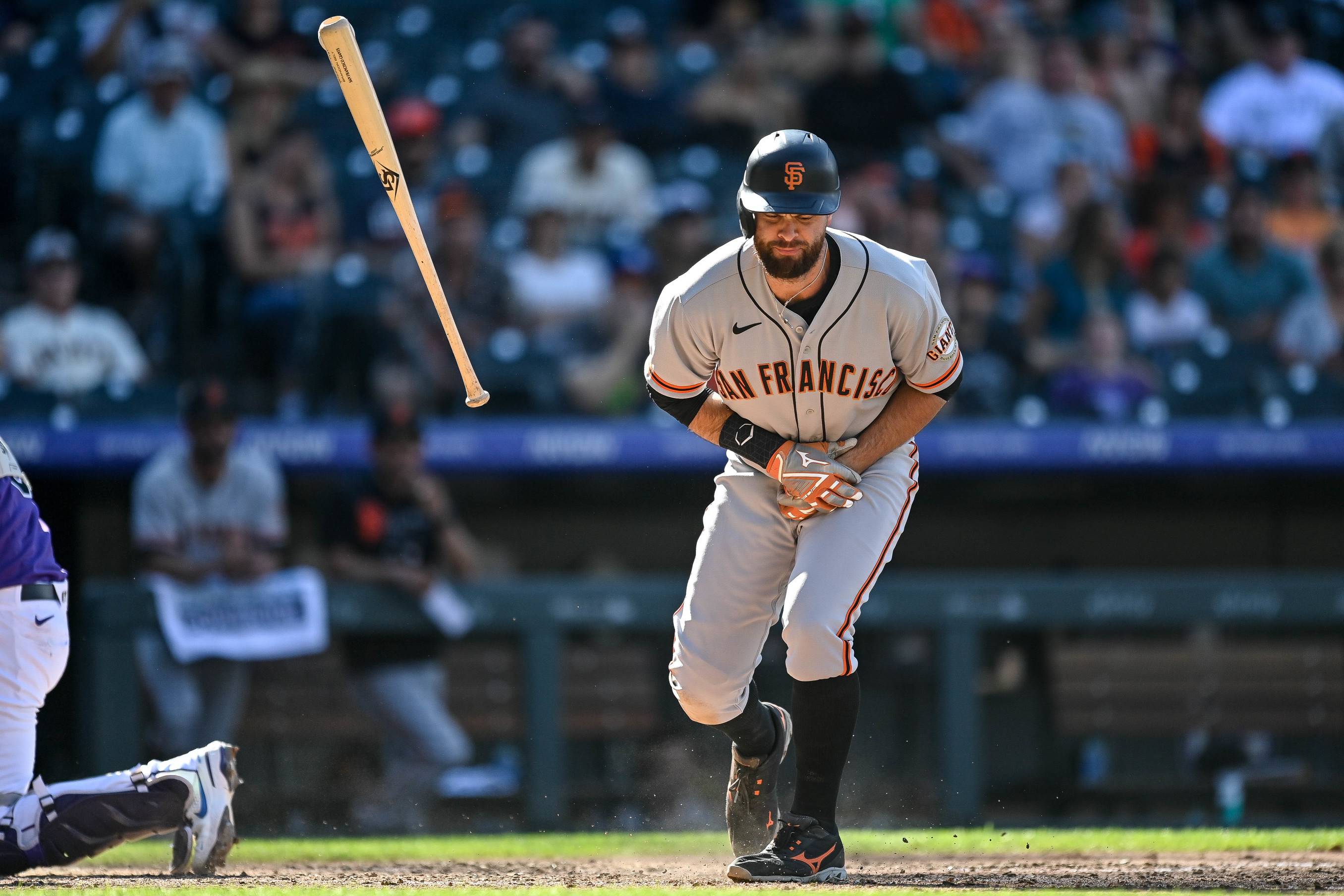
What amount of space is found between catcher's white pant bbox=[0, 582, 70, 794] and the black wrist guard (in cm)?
167

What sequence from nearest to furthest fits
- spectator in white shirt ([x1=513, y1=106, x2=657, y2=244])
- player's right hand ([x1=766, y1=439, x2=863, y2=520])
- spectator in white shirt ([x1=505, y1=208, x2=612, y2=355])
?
player's right hand ([x1=766, y1=439, x2=863, y2=520])
spectator in white shirt ([x1=505, y1=208, x2=612, y2=355])
spectator in white shirt ([x1=513, y1=106, x2=657, y2=244])

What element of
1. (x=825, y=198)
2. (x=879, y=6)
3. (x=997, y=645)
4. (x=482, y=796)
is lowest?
(x=482, y=796)

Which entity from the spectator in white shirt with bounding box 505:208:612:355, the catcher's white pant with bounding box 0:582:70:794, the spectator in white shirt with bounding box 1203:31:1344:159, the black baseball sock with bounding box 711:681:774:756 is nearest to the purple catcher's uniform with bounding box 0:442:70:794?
the catcher's white pant with bounding box 0:582:70:794

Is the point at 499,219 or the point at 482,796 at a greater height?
the point at 499,219

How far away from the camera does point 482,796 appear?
278 inches

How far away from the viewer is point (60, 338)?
786cm

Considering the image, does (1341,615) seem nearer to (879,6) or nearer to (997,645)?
(997,645)

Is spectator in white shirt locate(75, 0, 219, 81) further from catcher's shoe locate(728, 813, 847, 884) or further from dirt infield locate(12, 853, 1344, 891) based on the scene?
catcher's shoe locate(728, 813, 847, 884)

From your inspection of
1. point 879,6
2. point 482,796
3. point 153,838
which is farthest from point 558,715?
point 879,6

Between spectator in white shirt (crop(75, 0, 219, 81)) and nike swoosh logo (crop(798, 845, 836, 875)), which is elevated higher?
Answer: spectator in white shirt (crop(75, 0, 219, 81))

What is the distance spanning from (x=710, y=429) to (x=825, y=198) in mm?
712

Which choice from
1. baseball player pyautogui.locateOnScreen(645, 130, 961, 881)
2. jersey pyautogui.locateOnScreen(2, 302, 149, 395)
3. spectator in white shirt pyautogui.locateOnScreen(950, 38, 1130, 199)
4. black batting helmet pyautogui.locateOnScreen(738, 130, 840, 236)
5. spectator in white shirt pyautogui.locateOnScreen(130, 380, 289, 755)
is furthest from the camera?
spectator in white shirt pyautogui.locateOnScreen(950, 38, 1130, 199)

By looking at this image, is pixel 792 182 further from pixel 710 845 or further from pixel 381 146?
pixel 710 845

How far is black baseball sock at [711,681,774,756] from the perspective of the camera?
428 cm
